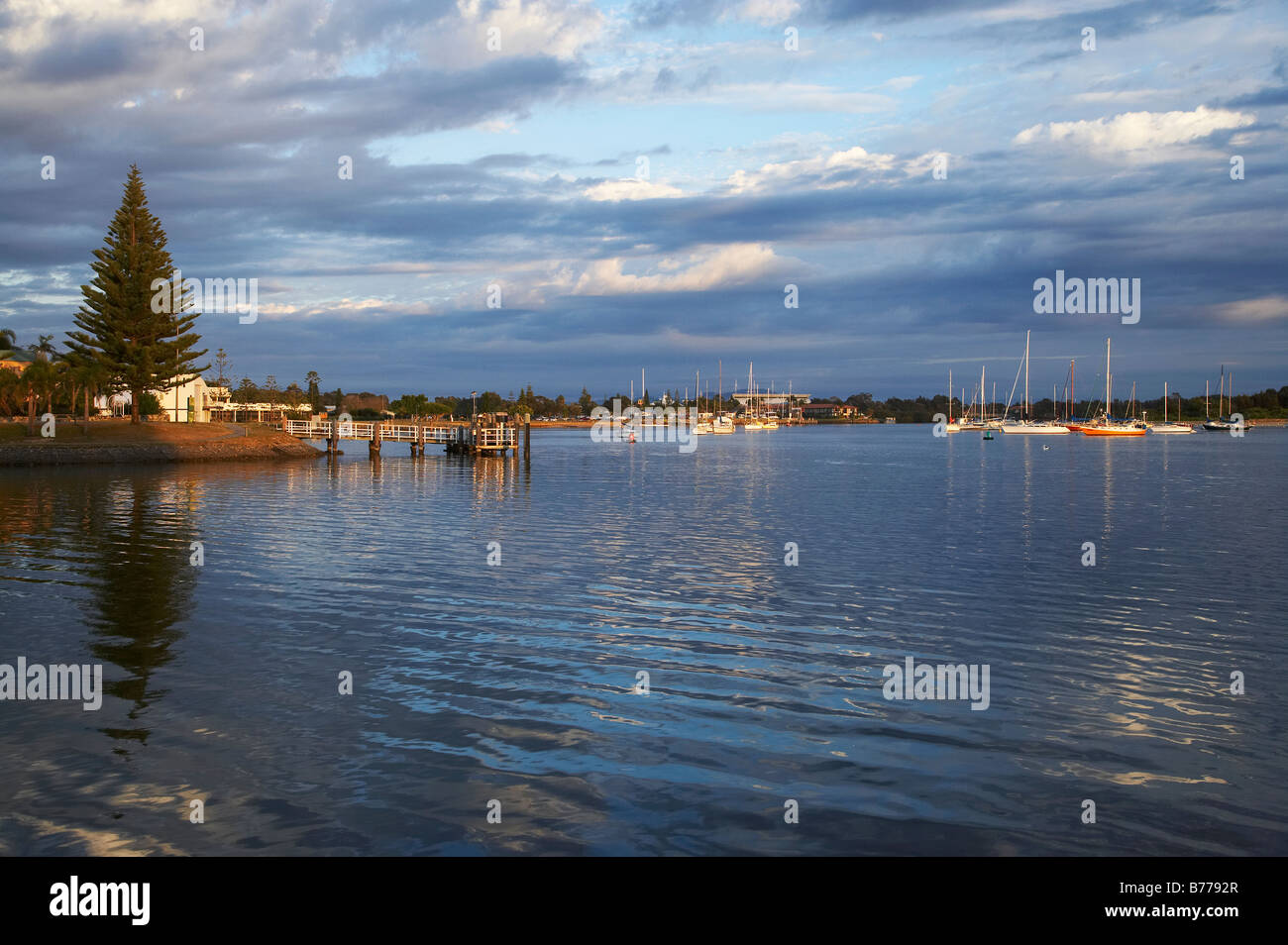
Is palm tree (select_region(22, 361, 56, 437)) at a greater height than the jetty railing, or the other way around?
palm tree (select_region(22, 361, 56, 437))

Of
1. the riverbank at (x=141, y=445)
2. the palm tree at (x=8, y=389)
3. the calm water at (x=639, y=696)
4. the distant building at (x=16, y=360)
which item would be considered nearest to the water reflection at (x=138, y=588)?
the calm water at (x=639, y=696)

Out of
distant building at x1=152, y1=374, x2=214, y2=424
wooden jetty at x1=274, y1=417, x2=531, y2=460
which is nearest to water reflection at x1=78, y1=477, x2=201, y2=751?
wooden jetty at x1=274, y1=417, x2=531, y2=460

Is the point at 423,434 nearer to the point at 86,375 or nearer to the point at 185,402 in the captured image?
the point at 86,375

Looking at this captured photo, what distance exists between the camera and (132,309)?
7806 cm

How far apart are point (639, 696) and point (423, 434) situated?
255 feet

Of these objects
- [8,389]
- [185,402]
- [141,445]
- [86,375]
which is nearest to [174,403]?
[185,402]

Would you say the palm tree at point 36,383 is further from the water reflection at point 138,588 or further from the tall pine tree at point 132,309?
the water reflection at point 138,588

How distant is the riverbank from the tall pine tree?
3.98 meters

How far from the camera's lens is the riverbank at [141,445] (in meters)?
65.1

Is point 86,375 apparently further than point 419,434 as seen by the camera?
No

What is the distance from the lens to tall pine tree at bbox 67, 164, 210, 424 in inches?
3029

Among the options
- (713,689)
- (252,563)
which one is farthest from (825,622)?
(252,563)

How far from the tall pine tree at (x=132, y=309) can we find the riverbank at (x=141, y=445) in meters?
3.98

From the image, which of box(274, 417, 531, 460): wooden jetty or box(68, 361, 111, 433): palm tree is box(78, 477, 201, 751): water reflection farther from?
box(274, 417, 531, 460): wooden jetty
